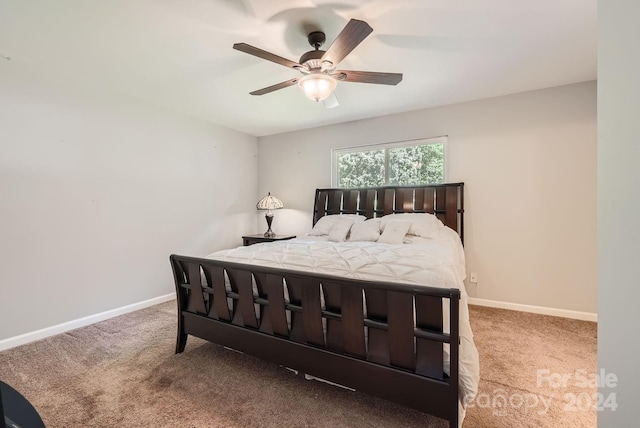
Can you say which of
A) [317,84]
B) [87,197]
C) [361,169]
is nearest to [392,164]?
[361,169]

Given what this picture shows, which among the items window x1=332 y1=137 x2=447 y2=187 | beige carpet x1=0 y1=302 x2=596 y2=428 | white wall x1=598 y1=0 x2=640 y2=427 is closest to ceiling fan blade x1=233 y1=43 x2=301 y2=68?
white wall x1=598 y1=0 x2=640 y2=427

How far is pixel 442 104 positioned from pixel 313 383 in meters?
3.31

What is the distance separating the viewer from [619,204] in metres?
0.75

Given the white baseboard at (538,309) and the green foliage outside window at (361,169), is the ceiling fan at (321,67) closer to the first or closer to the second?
the green foliage outside window at (361,169)

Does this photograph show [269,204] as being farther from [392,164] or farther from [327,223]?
[392,164]

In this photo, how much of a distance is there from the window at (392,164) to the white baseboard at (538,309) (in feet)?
5.02

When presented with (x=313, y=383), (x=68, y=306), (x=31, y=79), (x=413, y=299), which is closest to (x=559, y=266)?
(x=413, y=299)

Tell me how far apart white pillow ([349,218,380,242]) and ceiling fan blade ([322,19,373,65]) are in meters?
1.76

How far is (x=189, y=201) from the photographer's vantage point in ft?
12.3

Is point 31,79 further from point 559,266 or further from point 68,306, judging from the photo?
point 559,266

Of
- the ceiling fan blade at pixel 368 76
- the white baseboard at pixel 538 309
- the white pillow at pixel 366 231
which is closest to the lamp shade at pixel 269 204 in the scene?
the white pillow at pixel 366 231

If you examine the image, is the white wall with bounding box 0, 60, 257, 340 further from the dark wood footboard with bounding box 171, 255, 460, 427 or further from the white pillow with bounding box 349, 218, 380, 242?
the white pillow with bounding box 349, 218, 380, 242

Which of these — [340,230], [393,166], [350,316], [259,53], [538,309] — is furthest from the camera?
[393,166]

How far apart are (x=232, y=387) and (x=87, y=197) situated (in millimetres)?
2407
